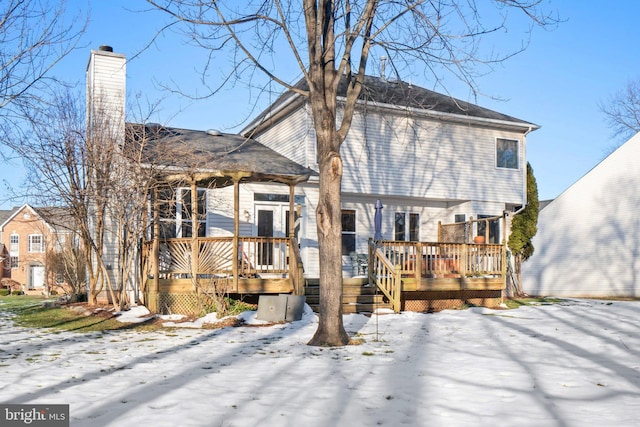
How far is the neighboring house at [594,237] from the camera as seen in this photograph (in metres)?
22.4

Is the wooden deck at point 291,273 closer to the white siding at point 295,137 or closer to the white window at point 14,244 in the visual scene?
the white siding at point 295,137

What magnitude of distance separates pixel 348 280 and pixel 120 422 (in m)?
9.94

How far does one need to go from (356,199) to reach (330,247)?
9.09 meters

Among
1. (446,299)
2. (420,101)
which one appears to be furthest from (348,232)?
(420,101)

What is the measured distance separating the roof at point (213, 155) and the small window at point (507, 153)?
7074 mm

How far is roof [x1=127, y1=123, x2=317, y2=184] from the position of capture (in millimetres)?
12812

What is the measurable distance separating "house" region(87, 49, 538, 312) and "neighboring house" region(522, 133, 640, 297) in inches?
234

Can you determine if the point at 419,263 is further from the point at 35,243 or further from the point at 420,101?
the point at 35,243

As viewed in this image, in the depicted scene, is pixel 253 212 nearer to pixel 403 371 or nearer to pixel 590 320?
pixel 590 320

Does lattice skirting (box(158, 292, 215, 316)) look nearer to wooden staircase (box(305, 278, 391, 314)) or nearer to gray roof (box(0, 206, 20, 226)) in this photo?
wooden staircase (box(305, 278, 391, 314))

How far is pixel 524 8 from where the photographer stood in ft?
29.8

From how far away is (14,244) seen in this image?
1704 inches

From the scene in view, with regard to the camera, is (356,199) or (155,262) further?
(356,199)

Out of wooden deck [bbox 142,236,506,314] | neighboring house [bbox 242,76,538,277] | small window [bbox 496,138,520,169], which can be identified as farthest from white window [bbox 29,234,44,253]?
small window [bbox 496,138,520,169]
